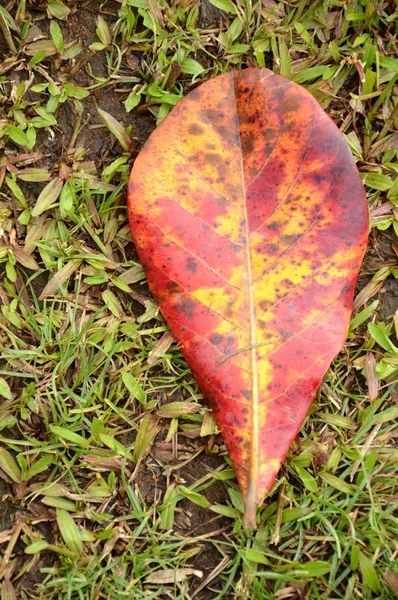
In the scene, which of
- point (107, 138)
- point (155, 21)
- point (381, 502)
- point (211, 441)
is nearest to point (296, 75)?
point (155, 21)

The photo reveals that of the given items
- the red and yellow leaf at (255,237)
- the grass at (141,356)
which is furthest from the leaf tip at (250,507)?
the grass at (141,356)

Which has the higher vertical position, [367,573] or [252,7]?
[252,7]

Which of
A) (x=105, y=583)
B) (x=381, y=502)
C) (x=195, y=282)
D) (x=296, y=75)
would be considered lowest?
(x=105, y=583)

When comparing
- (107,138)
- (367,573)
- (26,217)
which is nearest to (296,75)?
(107,138)

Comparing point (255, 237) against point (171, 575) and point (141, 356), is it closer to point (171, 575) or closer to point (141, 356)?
point (141, 356)

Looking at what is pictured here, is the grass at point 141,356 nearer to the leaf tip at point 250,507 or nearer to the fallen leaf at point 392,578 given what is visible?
the fallen leaf at point 392,578

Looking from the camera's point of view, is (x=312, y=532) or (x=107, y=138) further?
(x=107, y=138)

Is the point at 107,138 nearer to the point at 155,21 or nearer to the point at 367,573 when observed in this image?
the point at 155,21
